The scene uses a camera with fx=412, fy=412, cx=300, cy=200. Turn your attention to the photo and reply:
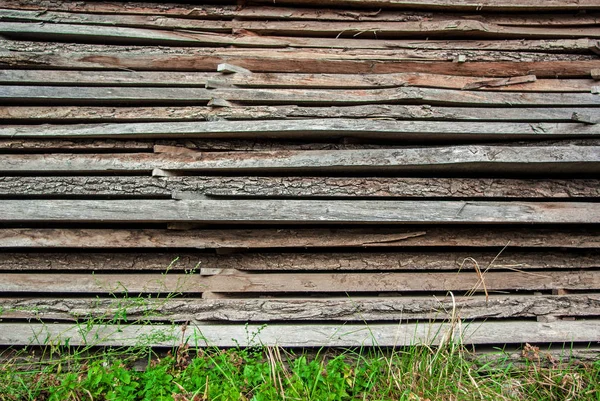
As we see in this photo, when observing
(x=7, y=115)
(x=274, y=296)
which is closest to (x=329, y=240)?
(x=274, y=296)

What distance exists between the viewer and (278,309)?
2662 millimetres

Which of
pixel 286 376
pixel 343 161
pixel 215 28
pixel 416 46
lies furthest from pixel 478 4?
pixel 286 376

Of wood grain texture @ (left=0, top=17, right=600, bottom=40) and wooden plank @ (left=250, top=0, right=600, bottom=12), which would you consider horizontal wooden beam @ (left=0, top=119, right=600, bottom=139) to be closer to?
wood grain texture @ (left=0, top=17, right=600, bottom=40)

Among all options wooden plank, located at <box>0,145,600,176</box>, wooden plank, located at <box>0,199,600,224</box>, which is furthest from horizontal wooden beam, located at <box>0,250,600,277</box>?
wooden plank, located at <box>0,145,600,176</box>

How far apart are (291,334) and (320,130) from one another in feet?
4.25

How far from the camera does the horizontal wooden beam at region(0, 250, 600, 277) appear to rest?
2.78 metres

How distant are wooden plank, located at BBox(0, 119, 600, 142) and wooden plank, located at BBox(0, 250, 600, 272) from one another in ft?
2.61

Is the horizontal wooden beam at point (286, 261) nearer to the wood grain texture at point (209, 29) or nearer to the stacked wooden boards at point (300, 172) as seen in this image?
the stacked wooden boards at point (300, 172)

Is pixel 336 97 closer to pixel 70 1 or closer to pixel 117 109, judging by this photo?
pixel 117 109

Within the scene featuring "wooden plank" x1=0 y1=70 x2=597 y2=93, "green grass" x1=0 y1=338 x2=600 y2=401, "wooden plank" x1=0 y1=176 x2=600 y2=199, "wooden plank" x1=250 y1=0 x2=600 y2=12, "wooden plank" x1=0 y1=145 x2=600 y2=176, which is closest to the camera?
"green grass" x1=0 y1=338 x2=600 y2=401

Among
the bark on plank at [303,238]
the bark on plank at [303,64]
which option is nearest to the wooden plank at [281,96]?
the bark on plank at [303,64]

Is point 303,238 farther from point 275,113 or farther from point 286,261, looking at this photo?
point 275,113

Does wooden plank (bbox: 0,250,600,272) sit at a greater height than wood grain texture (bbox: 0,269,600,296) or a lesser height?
greater

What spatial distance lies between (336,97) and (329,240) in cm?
94
